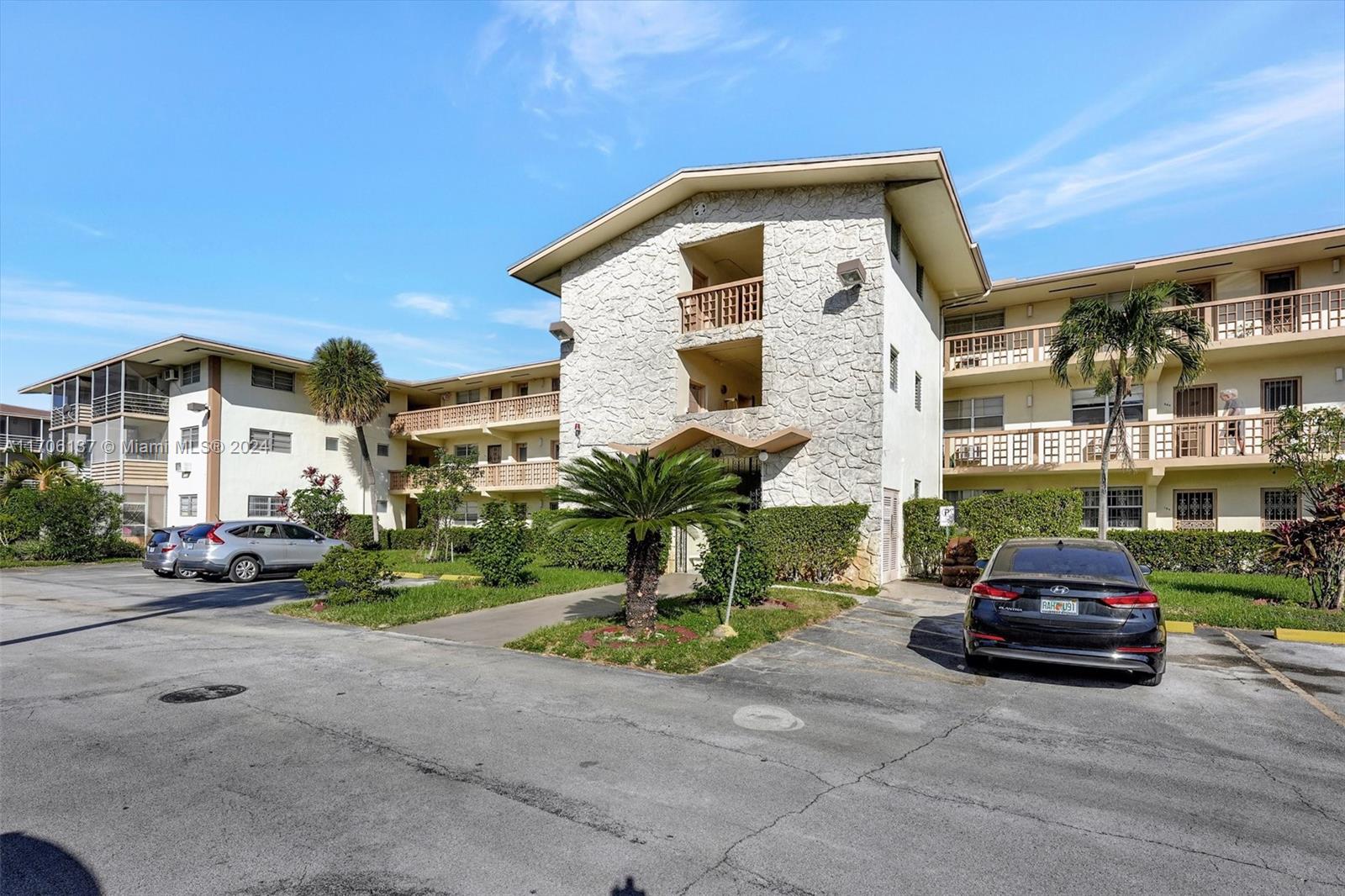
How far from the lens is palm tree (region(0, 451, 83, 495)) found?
30266mm

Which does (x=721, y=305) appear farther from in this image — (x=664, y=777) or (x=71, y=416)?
(x=71, y=416)

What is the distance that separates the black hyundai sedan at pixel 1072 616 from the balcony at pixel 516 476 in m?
22.5

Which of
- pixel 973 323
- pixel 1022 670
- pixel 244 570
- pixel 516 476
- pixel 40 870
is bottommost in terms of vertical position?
pixel 244 570

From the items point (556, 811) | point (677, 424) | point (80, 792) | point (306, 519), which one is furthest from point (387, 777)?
point (306, 519)

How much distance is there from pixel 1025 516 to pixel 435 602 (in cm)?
1416

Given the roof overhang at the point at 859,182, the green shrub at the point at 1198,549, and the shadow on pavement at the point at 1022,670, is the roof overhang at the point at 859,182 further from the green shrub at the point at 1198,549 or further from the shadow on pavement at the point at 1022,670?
the shadow on pavement at the point at 1022,670

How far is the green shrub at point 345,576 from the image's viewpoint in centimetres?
1309

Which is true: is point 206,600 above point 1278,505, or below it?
below

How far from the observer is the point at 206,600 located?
15.1 m

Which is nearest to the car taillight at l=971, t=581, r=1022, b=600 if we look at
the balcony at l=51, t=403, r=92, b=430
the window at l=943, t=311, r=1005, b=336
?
the window at l=943, t=311, r=1005, b=336

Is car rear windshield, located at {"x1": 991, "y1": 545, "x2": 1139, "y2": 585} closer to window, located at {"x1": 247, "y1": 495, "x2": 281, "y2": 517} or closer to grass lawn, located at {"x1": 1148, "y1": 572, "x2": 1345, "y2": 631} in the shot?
grass lawn, located at {"x1": 1148, "y1": 572, "x2": 1345, "y2": 631}

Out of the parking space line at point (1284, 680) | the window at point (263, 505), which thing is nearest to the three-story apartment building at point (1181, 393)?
the parking space line at point (1284, 680)

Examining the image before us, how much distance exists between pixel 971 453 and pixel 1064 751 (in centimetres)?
1792

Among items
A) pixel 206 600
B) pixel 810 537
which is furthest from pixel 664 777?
pixel 206 600
